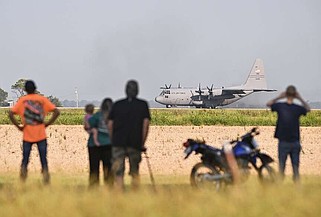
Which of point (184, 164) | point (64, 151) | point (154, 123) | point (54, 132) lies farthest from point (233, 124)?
point (184, 164)

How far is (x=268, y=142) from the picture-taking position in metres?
32.3

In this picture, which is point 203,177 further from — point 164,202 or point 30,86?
point 164,202

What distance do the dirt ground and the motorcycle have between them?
227 inches

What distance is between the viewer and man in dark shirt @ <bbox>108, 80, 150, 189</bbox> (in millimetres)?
11859

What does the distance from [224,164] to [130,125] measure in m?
2.01

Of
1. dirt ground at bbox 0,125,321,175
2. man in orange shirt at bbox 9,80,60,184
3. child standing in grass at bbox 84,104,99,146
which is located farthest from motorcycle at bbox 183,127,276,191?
dirt ground at bbox 0,125,321,175

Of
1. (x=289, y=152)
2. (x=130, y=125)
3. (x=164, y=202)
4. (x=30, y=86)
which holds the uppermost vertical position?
(x=30, y=86)

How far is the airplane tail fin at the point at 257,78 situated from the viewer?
136 metres

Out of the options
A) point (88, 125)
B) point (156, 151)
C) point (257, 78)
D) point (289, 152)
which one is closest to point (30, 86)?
point (88, 125)

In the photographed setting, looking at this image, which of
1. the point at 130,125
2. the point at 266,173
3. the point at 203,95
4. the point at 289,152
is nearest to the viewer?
the point at 130,125

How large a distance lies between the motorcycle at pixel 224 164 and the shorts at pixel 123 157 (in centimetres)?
150

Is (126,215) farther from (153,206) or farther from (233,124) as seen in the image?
(233,124)

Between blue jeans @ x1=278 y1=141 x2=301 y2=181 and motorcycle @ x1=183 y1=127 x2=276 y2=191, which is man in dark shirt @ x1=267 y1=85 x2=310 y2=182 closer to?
blue jeans @ x1=278 y1=141 x2=301 y2=181

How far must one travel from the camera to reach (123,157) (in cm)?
1198
